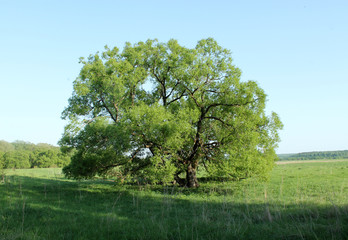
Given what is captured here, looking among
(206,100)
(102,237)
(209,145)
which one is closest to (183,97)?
(206,100)

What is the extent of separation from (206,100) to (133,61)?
291 inches

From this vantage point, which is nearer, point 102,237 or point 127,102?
point 102,237

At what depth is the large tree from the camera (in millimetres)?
18625

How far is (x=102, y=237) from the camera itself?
7508 mm

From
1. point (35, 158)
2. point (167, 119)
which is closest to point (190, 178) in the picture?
point (167, 119)

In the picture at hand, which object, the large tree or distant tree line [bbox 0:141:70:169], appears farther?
distant tree line [bbox 0:141:70:169]

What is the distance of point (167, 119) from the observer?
64.5ft

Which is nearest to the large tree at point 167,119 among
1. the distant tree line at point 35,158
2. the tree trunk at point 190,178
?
the tree trunk at point 190,178

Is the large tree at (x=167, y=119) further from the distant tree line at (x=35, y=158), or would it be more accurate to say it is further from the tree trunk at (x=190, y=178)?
the distant tree line at (x=35, y=158)

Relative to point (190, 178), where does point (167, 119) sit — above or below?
above

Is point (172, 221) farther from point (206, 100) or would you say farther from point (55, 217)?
point (206, 100)

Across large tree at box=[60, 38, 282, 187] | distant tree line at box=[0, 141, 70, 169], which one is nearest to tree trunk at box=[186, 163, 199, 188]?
large tree at box=[60, 38, 282, 187]

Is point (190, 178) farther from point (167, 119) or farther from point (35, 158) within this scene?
point (35, 158)

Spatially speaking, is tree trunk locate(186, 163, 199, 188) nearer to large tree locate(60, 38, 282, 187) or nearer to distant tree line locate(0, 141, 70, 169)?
large tree locate(60, 38, 282, 187)
